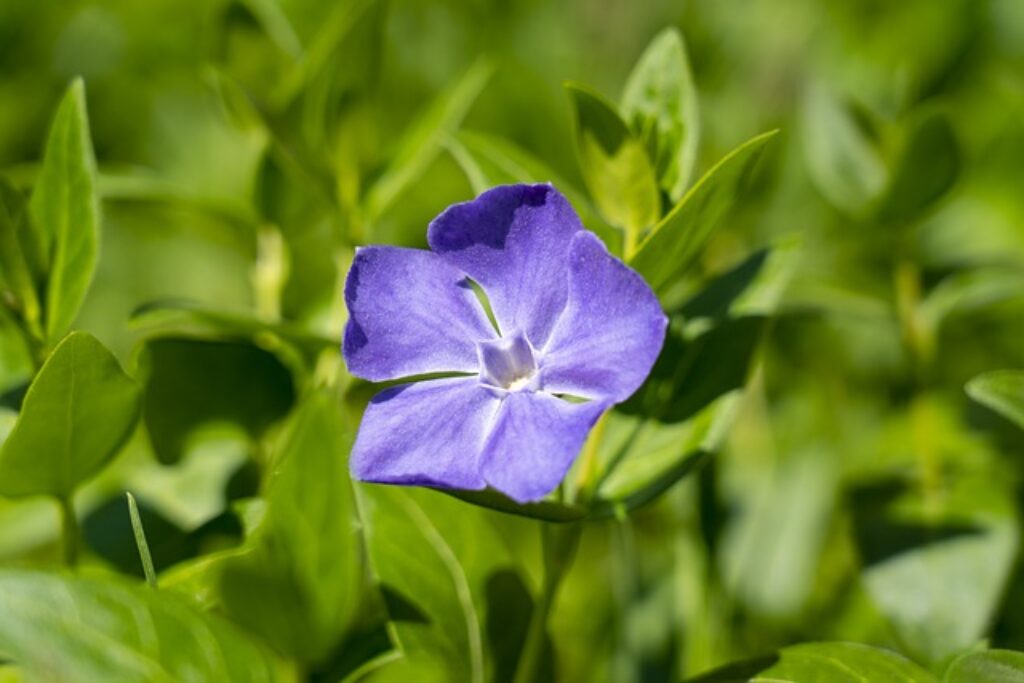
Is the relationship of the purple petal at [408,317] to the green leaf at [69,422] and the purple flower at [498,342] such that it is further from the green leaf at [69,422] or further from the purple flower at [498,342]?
the green leaf at [69,422]

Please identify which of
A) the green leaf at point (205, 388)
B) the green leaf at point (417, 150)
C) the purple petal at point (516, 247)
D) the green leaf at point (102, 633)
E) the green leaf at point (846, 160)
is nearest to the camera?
the green leaf at point (102, 633)

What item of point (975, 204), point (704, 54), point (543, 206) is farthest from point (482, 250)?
point (704, 54)

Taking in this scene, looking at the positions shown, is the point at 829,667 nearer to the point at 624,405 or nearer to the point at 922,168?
the point at 624,405

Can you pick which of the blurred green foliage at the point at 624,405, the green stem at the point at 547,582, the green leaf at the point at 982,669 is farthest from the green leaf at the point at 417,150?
the green leaf at the point at 982,669

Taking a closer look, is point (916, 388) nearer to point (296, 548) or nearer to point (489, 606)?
point (489, 606)

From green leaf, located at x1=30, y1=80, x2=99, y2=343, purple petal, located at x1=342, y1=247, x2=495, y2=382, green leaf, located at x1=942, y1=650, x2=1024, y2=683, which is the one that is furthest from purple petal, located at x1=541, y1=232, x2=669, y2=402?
green leaf, located at x1=30, y1=80, x2=99, y2=343

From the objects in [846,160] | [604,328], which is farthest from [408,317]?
[846,160]
